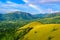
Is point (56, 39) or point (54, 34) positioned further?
point (54, 34)

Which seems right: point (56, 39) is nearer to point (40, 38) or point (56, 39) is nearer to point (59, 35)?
point (59, 35)

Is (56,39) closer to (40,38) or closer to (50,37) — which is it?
(50,37)

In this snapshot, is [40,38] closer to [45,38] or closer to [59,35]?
[45,38]

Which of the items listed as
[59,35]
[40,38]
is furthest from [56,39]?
[40,38]

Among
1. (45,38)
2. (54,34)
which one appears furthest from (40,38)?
(54,34)
